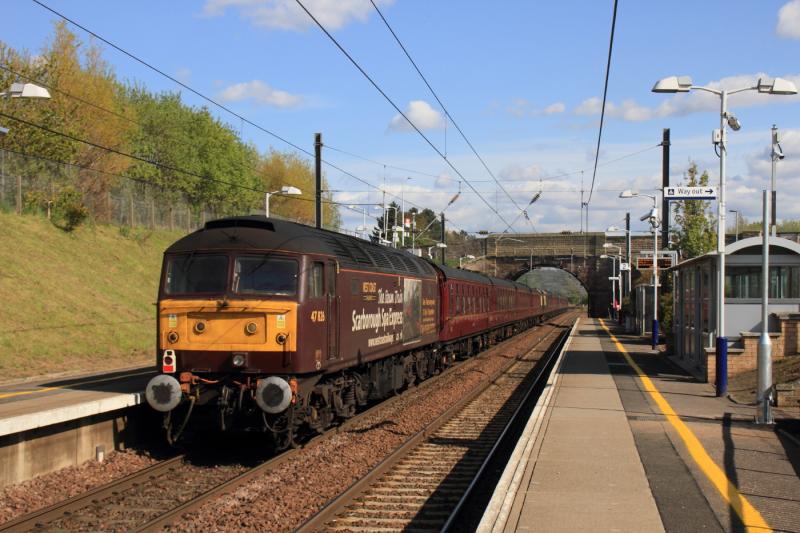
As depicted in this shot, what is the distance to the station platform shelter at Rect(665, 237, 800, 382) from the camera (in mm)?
19766

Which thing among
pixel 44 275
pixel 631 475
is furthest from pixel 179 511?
pixel 44 275

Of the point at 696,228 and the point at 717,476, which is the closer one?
the point at 717,476

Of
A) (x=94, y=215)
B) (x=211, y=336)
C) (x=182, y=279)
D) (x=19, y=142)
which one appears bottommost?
(x=211, y=336)

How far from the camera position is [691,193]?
21.2 m

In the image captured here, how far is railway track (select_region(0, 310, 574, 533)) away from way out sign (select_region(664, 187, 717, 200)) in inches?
410

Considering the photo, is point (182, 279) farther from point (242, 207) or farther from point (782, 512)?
point (242, 207)

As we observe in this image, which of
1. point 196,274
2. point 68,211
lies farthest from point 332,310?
point 68,211

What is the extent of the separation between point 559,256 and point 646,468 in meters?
80.7

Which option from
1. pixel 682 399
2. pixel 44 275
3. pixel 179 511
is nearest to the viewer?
pixel 179 511

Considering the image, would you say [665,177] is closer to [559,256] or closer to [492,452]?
[492,452]

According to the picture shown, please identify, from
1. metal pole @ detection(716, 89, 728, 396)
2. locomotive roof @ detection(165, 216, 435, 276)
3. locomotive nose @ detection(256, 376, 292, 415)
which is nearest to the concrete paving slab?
locomotive nose @ detection(256, 376, 292, 415)

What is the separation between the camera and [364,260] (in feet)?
49.8

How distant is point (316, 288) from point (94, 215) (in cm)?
3272

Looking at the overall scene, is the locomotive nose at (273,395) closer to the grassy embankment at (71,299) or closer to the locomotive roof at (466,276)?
the grassy embankment at (71,299)
